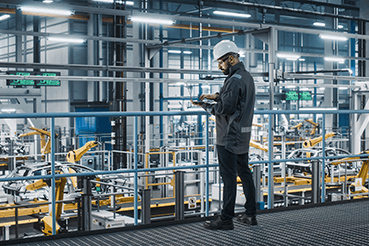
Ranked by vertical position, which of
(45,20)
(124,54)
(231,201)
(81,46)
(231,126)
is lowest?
(231,201)

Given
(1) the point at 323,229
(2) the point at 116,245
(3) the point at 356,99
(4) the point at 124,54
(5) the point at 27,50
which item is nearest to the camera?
(2) the point at 116,245

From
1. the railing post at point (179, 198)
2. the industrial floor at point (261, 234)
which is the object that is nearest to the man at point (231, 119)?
the industrial floor at point (261, 234)

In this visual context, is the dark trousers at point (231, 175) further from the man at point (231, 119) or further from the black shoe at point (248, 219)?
the black shoe at point (248, 219)

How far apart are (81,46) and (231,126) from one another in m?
19.2

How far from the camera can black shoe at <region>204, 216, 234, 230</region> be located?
3713 millimetres

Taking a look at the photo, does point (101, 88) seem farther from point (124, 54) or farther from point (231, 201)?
point (231, 201)

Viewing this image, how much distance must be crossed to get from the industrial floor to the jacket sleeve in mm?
1019

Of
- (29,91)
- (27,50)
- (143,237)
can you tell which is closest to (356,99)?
(143,237)

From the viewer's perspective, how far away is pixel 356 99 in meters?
10.8

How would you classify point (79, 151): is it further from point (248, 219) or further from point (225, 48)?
point (225, 48)

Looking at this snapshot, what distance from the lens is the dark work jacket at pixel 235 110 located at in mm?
3457

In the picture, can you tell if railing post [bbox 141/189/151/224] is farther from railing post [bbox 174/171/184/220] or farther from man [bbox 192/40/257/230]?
man [bbox 192/40/257/230]

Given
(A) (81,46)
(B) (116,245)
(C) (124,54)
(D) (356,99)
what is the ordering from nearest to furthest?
(B) (116,245) → (D) (356,99) → (C) (124,54) → (A) (81,46)

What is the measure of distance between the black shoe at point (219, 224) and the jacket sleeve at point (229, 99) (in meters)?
0.95
